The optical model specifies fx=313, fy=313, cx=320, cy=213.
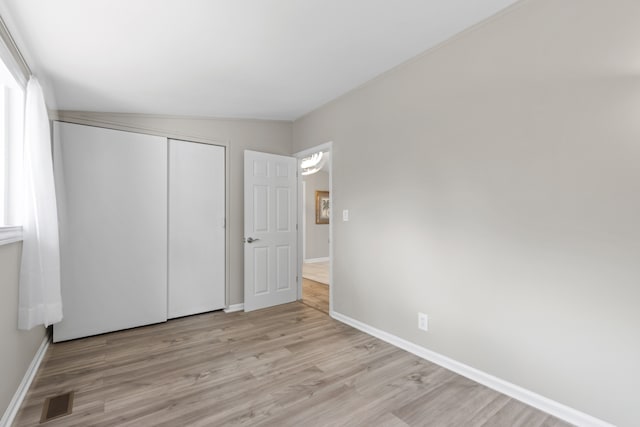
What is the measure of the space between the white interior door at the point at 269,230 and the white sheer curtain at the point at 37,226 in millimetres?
1887

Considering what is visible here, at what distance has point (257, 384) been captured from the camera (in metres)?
2.19

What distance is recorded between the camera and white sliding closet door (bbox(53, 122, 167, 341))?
295cm

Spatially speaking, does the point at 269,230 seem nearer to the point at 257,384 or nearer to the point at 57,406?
the point at 257,384

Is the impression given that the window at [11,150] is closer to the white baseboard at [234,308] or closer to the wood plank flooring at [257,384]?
the wood plank flooring at [257,384]

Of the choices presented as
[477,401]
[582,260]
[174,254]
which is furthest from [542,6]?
[174,254]

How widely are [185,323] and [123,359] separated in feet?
2.84

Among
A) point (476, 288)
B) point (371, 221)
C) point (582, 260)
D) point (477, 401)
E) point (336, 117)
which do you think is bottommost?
point (477, 401)

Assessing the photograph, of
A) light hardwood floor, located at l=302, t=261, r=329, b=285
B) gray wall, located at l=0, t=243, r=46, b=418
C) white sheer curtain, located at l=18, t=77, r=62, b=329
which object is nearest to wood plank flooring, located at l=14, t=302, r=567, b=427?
gray wall, located at l=0, t=243, r=46, b=418

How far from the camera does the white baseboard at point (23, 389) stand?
5.77 ft

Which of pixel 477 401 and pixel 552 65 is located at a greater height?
pixel 552 65

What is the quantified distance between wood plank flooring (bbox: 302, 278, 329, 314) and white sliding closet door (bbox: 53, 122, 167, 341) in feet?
5.93

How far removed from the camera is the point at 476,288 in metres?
2.28

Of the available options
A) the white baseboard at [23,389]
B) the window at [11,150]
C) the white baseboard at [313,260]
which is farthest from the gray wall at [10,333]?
the white baseboard at [313,260]

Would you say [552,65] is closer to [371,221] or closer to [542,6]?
→ [542,6]
